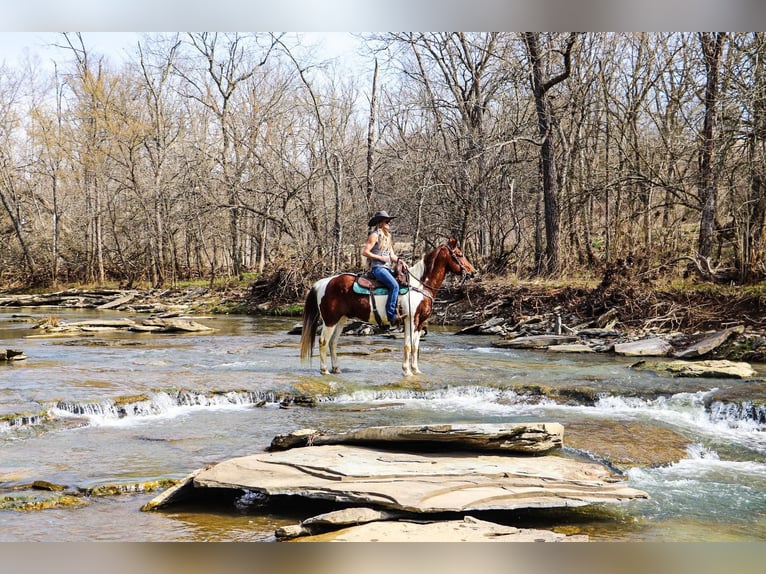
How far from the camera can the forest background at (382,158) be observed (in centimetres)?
817

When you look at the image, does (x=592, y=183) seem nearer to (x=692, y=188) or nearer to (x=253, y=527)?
(x=692, y=188)

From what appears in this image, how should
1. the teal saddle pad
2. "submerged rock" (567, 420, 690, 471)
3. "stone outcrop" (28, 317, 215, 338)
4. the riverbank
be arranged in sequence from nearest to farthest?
"submerged rock" (567, 420, 690, 471)
the teal saddle pad
the riverbank
"stone outcrop" (28, 317, 215, 338)

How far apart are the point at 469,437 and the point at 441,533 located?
83 centimetres

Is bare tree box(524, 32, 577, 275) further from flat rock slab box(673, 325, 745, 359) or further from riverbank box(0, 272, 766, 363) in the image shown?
flat rock slab box(673, 325, 745, 359)

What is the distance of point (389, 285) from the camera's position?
7.02m

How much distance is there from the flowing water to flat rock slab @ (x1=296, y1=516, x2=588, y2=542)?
0.18 metres

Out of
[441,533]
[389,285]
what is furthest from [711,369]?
[441,533]

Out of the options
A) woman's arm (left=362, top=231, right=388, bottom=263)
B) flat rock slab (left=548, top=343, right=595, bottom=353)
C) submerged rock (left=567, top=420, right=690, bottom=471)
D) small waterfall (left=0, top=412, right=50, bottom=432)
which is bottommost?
submerged rock (left=567, top=420, right=690, bottom=471)

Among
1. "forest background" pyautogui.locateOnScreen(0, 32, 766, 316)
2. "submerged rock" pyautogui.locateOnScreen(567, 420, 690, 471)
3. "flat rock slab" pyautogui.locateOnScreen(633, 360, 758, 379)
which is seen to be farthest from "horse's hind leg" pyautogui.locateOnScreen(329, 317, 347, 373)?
"flat rock slab" pyautogui.locateOnScreen(633, 360, 758, 379)

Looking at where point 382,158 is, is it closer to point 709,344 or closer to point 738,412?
point 709,344

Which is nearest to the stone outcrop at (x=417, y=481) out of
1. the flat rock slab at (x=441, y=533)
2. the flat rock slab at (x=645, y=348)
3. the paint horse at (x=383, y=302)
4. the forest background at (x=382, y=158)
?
the flat rock slab at (x=441, y=533)

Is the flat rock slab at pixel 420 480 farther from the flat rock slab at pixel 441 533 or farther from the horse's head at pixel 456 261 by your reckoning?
the horse's head at pixel 456 261

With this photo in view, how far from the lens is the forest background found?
8172mm
